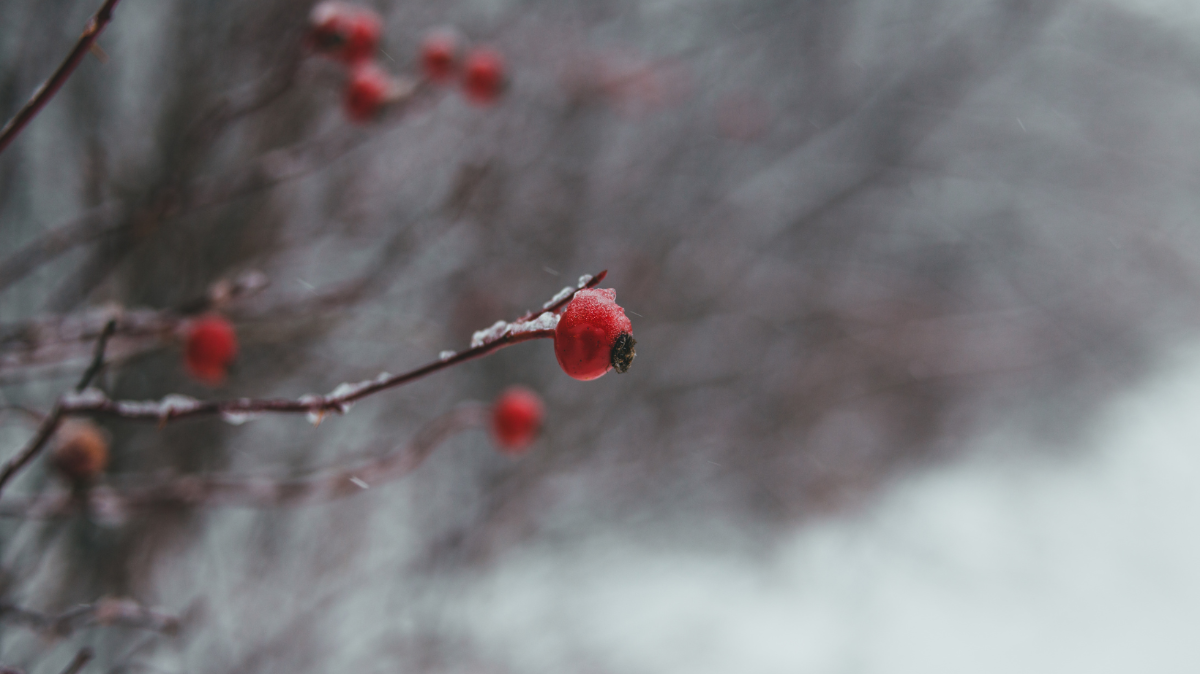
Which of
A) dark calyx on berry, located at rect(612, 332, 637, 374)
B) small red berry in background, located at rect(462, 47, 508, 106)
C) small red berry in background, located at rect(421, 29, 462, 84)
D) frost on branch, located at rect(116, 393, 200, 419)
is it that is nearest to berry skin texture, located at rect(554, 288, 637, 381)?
dark calyx on berry, located at rect(612, 332, 637, 374)

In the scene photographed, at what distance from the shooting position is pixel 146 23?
183cm

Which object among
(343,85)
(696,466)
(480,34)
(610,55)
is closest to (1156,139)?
(696,466)

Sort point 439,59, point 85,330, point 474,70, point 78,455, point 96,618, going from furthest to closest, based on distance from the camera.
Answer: point 474,70
point 439,59
point 78,455
point 85,330
point 96,618

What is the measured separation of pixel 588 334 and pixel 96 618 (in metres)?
0.56

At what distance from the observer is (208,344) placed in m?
0.82

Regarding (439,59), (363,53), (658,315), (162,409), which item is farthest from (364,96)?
(658,315)

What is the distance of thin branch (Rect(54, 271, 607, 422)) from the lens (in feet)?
1.20

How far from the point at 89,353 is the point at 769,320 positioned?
376cm

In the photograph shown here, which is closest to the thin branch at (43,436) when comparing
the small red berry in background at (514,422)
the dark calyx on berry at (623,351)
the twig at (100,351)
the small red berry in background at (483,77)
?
the twig at (100,351)

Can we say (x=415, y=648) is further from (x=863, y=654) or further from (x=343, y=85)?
(x=863, y=654)

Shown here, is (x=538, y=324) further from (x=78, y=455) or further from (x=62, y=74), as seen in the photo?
(x=78, y=455)

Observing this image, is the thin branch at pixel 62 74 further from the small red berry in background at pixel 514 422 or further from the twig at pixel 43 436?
the small red berry in background at pixel 514 422

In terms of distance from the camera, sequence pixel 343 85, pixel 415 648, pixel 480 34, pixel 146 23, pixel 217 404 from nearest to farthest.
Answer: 1. pixel 217 404
2. pixel 343 85
3. pixel 146 23
4. pixel 480 34
5. pixel 415 648

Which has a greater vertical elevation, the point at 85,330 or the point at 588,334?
the point at 85,330
